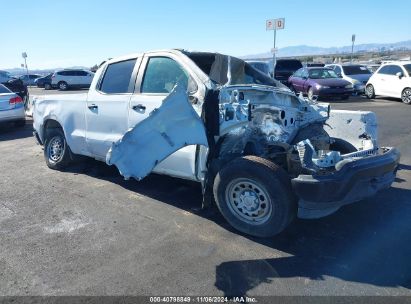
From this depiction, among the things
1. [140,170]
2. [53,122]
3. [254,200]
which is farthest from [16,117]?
[254,200]

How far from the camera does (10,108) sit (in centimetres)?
1120

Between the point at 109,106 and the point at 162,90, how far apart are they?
96 centimetres

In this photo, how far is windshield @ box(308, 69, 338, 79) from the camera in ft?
56.2

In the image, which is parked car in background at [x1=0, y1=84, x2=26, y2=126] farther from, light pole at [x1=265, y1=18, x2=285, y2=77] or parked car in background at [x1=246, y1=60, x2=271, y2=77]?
light pole at [x1=265, y1=18, x2=285, y2=77]

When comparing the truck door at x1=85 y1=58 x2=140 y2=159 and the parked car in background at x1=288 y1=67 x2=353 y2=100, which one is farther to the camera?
the parked car in background at x1=288 y1=67 x2=353 y2=100

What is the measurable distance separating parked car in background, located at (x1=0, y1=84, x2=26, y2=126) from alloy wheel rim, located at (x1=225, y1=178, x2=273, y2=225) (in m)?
9.36

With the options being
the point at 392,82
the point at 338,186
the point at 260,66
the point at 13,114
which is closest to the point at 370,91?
the point at 392,82

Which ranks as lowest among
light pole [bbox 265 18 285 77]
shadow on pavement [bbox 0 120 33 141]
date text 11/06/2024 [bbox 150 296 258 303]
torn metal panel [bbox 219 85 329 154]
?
shadow on pavement [bbox 0 120 33 141]

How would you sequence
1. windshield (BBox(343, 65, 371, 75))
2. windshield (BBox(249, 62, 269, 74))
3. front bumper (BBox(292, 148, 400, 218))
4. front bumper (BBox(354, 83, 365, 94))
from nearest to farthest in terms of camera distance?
front bumper (BBox(292, 148, 400, 218))
windshield (BBox(249, 62, 269, 74))
front bumper (BBox(354, 83, 365, 94))
windshield (BBox(343, 65, 371, 75))

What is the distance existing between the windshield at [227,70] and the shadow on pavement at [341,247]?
1600mm

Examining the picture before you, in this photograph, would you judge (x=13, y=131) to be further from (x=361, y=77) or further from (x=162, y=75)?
(x=361, y=77)

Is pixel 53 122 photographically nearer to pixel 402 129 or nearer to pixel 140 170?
pixel 140 170

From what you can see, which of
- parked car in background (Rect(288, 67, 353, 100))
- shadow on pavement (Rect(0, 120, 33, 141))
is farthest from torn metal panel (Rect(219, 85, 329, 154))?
parked car in background (Rect(288, 67, 353, 100))

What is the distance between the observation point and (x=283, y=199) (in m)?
3.64
